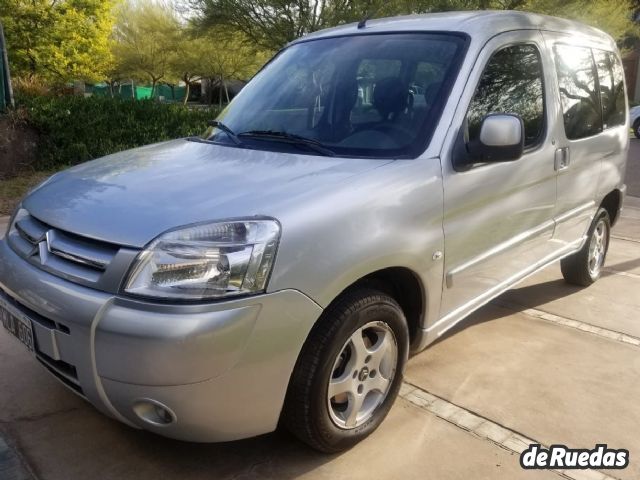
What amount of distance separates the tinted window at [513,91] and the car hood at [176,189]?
82 cm

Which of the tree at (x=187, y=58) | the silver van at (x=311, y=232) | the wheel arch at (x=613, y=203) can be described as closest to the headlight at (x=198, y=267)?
the silver van at (x=311, y=232)

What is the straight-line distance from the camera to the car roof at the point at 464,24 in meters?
3.12

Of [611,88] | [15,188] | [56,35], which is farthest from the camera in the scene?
[56,35]

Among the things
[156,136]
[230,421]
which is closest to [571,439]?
[230,421]

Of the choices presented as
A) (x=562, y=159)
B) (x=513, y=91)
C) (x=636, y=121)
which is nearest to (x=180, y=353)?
(x=513, y=91)

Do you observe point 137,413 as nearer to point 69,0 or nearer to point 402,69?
point 402,69

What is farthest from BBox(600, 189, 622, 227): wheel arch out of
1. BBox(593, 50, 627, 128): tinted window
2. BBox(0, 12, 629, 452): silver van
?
BBox(0, 12, 629, 452): silver van

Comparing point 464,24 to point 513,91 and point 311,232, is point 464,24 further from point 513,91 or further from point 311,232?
point 311,232

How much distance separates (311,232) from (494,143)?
1.09 meters

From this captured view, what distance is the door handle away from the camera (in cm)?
362

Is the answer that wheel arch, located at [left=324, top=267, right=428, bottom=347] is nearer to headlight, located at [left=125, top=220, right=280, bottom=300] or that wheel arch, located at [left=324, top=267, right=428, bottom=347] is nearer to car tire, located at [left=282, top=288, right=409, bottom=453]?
car tire, located at [left=282, top=288, right=409, bottom=453]

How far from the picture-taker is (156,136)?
33.9ft

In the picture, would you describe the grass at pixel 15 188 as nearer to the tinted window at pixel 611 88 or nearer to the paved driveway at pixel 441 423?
the paved driveway at pixel 441 423

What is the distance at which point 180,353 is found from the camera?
195 cm
